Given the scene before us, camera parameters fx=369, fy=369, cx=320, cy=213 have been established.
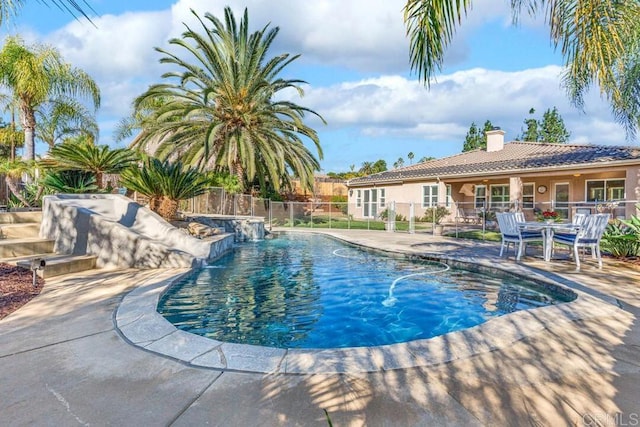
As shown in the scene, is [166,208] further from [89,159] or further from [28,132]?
[28,132]

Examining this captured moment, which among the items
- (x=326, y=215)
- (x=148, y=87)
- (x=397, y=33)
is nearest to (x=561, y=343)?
(x=397, y=33)

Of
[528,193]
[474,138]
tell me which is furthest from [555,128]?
[528,193]

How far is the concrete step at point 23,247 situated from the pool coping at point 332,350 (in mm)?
4073

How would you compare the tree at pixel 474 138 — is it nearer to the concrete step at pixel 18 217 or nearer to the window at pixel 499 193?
the window at pixel 499 193

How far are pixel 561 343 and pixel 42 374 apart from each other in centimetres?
450

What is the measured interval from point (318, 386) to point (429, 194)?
21.5 meters

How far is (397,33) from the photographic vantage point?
13.3ft

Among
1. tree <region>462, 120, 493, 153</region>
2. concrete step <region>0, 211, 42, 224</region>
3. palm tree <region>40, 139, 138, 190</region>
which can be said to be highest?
tree <region>462, 120, 493, 153</region>

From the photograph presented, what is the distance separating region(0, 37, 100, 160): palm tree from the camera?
13.6 meters

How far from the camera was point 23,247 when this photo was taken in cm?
707

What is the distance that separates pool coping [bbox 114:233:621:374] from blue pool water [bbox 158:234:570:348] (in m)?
0.70

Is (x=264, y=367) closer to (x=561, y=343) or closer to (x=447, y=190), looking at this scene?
(x=561, y=343)

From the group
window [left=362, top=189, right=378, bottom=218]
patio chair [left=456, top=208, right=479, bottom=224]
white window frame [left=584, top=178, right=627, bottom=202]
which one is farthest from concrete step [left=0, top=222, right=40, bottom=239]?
window [left=362, top=189, right=378, bottom=218]

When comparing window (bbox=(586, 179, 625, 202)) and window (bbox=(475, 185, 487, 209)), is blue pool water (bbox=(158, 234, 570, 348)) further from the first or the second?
window (bbox=(475, 185, 487, 209))
